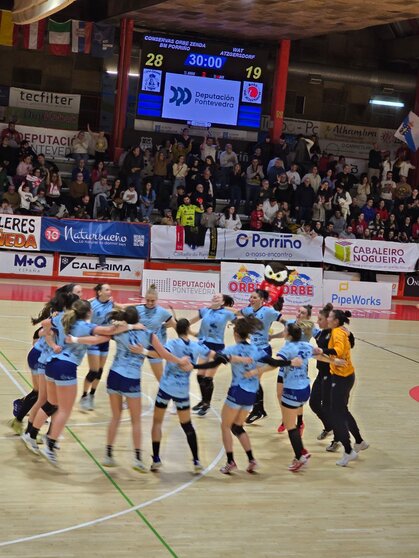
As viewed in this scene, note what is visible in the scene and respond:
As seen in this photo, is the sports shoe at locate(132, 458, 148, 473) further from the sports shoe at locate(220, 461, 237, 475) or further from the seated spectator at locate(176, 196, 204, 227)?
the seated spectator at locate(176, 196, 204, 227)

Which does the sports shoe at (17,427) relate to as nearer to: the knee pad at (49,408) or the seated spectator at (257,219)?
the knee pad at (49,408)

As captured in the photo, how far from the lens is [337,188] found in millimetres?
30766

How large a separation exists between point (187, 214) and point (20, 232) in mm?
4984

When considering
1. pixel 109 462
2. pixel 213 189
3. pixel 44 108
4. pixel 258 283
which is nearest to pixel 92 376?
pixel 109 462

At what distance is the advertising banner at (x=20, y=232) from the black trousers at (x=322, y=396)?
14841 millimetres

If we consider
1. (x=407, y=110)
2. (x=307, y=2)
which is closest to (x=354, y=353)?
(x=307, y=2)

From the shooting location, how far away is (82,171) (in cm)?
2864

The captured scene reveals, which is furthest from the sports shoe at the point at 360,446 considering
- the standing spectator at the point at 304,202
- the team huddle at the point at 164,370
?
the standing spectator at the point at 304,202

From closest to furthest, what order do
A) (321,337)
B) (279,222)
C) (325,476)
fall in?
1. (325,476)
2. (321,337)
3. (279,222)

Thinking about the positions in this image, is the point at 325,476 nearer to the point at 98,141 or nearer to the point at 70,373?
the point at 70,373

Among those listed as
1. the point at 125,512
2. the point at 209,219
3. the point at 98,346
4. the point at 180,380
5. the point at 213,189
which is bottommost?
the point at 125,512

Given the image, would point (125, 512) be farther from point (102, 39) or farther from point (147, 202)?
point (102, 39)

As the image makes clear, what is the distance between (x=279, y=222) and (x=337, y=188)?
10.5 ft

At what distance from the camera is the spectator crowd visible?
90.6 ft
